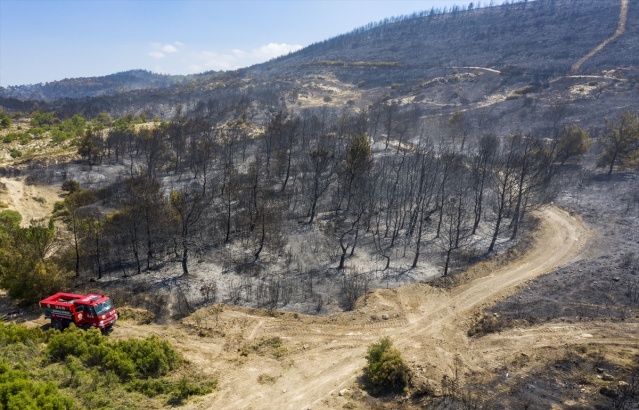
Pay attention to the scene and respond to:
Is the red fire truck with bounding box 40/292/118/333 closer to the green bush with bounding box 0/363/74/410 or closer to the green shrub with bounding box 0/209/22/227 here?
the green bush with bounding box 0/363/74/410

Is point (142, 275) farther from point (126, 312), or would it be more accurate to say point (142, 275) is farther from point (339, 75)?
point (339, 75)

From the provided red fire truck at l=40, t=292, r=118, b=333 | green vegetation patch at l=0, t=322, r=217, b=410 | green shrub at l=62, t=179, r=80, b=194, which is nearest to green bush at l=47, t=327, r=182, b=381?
green vegetation patch at l=0, t=322, r=217, b=410

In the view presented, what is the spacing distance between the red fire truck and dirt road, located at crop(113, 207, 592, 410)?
3.24 feet

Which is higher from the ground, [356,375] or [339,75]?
[339,75]

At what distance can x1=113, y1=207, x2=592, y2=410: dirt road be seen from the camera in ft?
54.0

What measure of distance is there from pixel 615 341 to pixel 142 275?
28.4 m

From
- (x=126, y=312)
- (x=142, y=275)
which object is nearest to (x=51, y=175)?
(x=142, y=275)

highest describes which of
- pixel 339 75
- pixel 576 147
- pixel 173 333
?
pixel 339 75

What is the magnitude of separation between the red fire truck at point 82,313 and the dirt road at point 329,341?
0.99m

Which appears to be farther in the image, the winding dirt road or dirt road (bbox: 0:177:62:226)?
the winding dirt road

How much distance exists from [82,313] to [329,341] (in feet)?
42.9

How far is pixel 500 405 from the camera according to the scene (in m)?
14.3

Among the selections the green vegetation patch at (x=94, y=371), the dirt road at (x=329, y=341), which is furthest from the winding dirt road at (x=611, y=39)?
the green vegetation patch at (x=94, y=371)

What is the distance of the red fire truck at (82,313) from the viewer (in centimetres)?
2011
